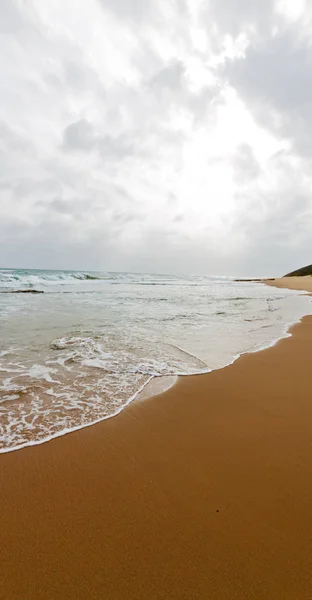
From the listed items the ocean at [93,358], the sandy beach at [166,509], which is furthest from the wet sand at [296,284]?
the sandy beach at [166,509]

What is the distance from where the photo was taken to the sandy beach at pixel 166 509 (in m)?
1.32

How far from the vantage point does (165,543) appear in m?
1.51

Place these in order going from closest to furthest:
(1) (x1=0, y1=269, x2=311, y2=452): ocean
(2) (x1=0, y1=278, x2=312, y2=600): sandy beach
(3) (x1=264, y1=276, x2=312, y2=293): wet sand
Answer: (2) (x1=0, y1=278, x2=312, y2=600): sandy beach → (1) (x1=0, y1=269, x2=311, y2=452): ocean → (3) (x1=264, y1=276, x2=312, y2=293): wet sand

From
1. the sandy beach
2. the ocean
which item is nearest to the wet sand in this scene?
the ocean

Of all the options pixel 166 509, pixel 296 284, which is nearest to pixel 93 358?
pixel 166 509

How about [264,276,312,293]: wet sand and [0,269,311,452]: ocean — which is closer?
[0,269,311,452]: ocean

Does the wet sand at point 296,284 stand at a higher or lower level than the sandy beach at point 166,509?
higher

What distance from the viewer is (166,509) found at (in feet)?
5.72

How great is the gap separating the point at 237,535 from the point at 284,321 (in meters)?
7.78

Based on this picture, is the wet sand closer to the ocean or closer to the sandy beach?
the ocean

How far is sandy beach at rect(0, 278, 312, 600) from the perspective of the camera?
1322mm

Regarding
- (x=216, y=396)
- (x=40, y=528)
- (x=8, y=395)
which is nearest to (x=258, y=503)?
(x=40, y=528)

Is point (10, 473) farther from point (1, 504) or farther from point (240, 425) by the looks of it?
point (240, 425)

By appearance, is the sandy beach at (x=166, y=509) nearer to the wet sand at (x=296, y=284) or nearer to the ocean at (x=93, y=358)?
the ocean at (x=93, y=358)
